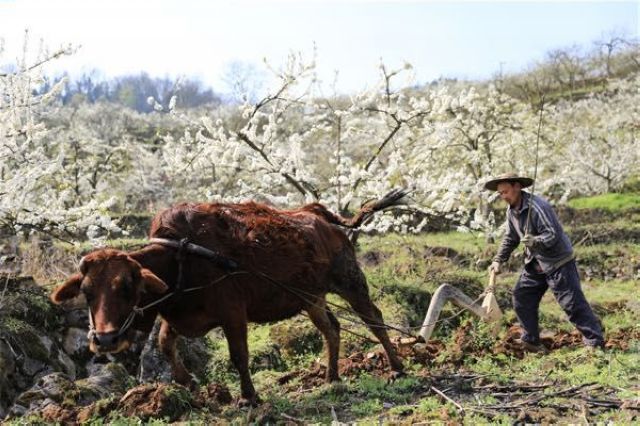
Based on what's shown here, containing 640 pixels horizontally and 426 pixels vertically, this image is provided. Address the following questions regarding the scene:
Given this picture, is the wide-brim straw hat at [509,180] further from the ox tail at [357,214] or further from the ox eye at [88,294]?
the ox eye at [88,294]

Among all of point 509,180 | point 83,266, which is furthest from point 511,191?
point 83,266

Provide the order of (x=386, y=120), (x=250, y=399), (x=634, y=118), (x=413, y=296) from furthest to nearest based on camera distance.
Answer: (x=634, y=118)
(x=386, y=120)
(x=413, y=296)
(x=250, y=399)

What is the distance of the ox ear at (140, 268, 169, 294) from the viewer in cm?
560

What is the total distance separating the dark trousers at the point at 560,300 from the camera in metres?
7.50

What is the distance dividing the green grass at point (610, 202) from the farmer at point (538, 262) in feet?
50.1

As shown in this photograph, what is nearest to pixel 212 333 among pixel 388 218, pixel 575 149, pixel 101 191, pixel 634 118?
pixel 388 218

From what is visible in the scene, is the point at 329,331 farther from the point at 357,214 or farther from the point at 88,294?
the point at 88,294

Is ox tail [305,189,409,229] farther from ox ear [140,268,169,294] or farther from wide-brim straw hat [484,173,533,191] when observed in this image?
ox ear [140,268,169,294]

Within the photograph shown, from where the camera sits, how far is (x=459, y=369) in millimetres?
7535

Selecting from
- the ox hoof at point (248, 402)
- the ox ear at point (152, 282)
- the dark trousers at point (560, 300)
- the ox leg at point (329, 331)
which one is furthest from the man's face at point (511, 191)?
the ox ear at point (152, 282)

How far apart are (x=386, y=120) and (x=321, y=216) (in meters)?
5.22

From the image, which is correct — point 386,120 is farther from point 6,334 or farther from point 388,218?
point 6,334

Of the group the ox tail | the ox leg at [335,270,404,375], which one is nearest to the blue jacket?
the ox tail

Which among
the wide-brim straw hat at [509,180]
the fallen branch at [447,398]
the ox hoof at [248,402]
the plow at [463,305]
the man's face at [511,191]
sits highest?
the wide-brim straw hat at [509,180]
